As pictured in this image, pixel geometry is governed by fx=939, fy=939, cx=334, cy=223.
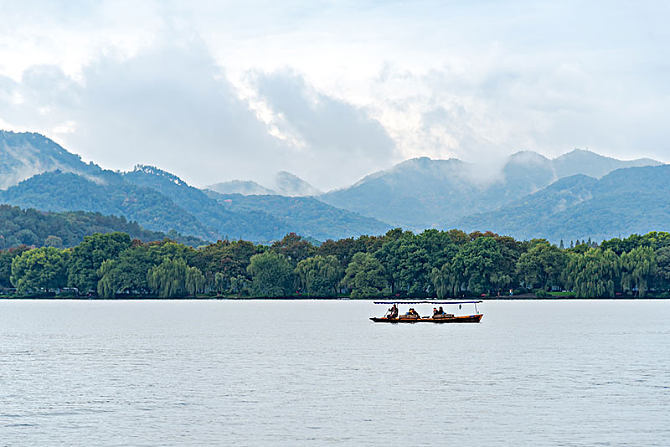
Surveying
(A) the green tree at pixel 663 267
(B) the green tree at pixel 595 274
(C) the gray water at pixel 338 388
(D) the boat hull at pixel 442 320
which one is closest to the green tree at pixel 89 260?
(B) the green tree at pixel 595 274

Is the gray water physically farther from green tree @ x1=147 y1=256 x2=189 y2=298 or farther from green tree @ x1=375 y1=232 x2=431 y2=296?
green tree @ x1=147 y1=256 x2=189 y2=298

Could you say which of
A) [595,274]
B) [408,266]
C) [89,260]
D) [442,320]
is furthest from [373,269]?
[442,320]

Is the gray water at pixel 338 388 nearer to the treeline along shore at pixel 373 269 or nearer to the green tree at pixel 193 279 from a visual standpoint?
the treeline along shore at pixel 373 269

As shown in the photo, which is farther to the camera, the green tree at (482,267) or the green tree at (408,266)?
the green tree at (408,266)

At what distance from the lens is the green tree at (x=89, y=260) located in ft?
619

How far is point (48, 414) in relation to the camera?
137 ft

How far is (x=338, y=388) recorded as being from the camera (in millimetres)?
49062

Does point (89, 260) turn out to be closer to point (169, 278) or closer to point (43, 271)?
point (43, 271)

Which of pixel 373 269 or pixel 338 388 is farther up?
pixel 373 269

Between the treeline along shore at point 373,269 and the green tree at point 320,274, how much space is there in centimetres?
19

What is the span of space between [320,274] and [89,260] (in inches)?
1889

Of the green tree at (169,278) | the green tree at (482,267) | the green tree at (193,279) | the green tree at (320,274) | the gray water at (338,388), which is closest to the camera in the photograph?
the gray water at (338,388)

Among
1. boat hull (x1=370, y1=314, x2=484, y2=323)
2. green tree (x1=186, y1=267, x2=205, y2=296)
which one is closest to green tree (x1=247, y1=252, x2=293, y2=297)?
green tree (x1=186, y1=267, x2=205, y2=296)

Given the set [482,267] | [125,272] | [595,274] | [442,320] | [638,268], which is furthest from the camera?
[125,272]
